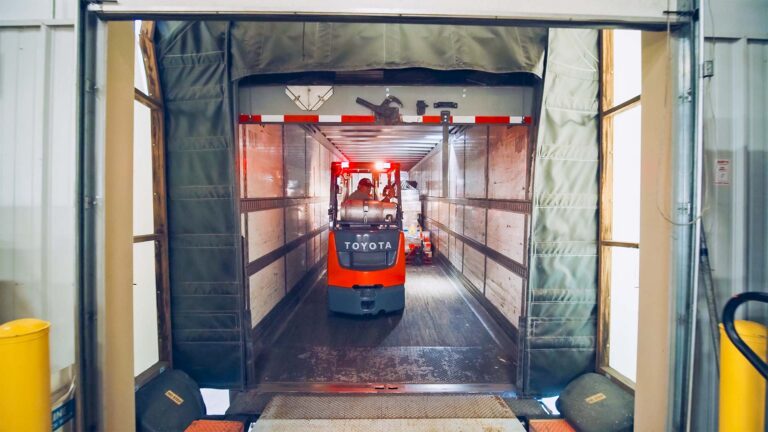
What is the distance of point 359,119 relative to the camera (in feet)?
11.8

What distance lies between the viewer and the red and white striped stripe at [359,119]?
3.60 m

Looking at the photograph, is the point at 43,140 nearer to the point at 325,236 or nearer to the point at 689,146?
the point at 689,146

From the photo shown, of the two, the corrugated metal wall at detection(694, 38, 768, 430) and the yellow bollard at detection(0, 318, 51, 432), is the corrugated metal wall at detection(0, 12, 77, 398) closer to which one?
the yellow bollard at detection(0, 318, 51, 432)

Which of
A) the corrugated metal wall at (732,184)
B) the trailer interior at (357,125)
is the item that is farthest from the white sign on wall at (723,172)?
the trailer interior at (357,125)

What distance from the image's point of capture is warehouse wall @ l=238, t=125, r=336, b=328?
4.42m

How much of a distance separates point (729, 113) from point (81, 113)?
3.80 metres

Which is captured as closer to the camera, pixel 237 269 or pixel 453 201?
pixel 237 269

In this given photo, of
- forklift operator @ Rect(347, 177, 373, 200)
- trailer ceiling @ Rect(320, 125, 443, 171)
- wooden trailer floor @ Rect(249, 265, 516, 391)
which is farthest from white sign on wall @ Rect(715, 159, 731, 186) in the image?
forklift operator @ Rect(347, 177, 373, 200)

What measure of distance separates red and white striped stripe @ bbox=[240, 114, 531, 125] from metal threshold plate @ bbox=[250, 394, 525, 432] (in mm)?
2876

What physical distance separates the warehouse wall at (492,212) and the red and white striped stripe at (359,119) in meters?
0.55

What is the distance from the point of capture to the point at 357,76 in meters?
4.02

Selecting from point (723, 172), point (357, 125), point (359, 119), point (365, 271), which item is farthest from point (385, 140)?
point (723, 172)

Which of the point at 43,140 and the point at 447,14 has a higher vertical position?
the point at 447,14

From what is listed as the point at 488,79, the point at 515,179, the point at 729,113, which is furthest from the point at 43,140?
the point at 515,179
